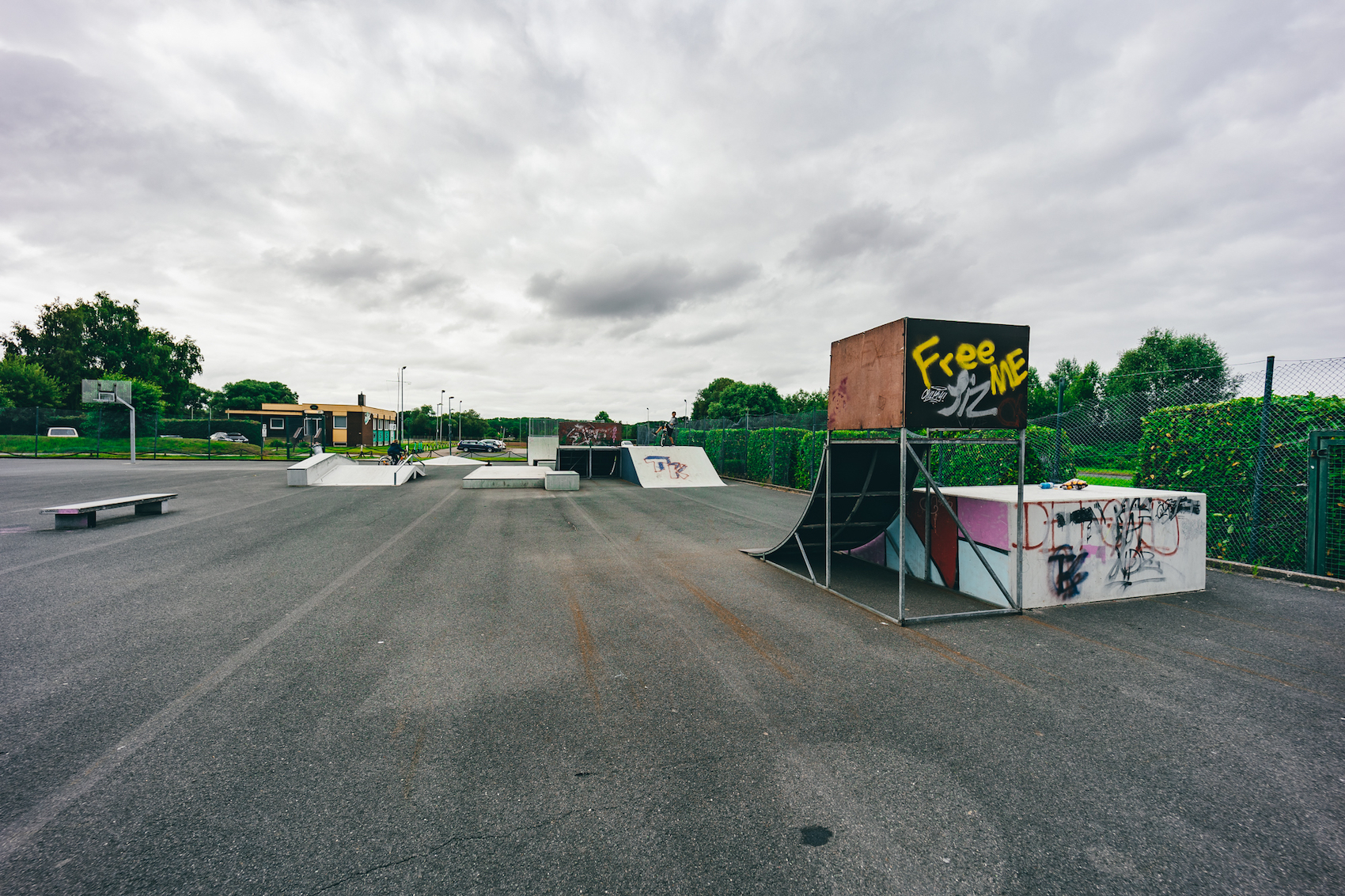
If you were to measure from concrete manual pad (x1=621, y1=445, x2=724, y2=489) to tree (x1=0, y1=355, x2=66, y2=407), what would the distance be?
55.6 metres

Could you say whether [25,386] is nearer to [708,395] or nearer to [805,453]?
[805,453]

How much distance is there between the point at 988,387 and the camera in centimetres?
552

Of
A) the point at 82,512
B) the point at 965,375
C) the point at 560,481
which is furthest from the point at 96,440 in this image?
the point at 965,375

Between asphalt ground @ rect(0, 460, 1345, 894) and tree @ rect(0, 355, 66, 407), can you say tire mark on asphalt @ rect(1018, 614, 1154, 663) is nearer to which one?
asphalt ground @ rect(0, 460, 1345, 894)

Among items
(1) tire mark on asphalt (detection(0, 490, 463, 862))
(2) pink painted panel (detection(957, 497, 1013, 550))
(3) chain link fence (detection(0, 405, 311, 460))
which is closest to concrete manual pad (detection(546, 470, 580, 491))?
(1) tire mark on asphalt (detection(0, 490, 463, 862))

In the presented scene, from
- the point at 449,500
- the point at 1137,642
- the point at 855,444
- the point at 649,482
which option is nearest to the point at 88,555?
the point at 449,500

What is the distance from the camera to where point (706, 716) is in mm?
3529

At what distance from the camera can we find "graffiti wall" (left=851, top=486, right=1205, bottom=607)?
590 cm

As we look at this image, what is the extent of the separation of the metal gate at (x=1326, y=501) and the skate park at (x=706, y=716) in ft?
3.01

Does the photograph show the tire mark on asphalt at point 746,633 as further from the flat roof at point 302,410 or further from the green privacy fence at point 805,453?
the flat roof at point 302,410

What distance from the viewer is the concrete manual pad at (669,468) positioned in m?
20.8

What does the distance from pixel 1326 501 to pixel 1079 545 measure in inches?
148

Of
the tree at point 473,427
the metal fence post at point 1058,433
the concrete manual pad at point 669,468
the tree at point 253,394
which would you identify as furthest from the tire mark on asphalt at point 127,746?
the tree at point 253,394

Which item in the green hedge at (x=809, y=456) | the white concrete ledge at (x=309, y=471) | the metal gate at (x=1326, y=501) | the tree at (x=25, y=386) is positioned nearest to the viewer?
the metal gate at (x=1326, y=501)
